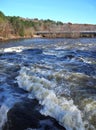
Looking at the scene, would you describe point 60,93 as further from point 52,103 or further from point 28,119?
point 28,119

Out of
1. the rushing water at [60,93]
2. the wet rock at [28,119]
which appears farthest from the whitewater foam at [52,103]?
the wet rock at [28,119]

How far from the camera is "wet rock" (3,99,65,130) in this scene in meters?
9.48

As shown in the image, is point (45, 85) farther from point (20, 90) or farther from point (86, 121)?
point (86, 121)

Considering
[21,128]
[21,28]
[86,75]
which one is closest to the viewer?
[21,128]

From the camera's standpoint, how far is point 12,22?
107 meters

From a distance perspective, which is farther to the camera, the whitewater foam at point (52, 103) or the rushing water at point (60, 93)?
the rushing water at point (60, 93)

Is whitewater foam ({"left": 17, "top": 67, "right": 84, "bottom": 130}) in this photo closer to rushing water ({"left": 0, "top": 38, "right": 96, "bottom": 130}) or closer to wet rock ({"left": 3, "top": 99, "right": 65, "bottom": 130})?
rushing water ({"left": 0, "top": 38, "right": 96, "bottom": 130})

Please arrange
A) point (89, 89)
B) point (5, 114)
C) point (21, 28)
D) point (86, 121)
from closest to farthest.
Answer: point (86, 121)
point (5, 114)
point (89, 89)
point (21, 28)

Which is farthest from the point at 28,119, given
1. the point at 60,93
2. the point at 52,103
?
the point at 60,93

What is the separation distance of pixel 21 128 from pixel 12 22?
99.8 m

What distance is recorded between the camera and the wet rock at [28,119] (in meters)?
9.48

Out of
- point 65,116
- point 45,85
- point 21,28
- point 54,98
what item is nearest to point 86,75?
point 45,85

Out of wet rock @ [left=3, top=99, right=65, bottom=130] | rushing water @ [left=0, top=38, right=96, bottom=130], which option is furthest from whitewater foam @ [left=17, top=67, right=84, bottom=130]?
wet rock @ [left=3, top=99, right=65, bottom=130]

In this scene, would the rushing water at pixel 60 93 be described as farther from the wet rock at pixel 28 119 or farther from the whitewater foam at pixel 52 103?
the wet rock at pixel 28 119
